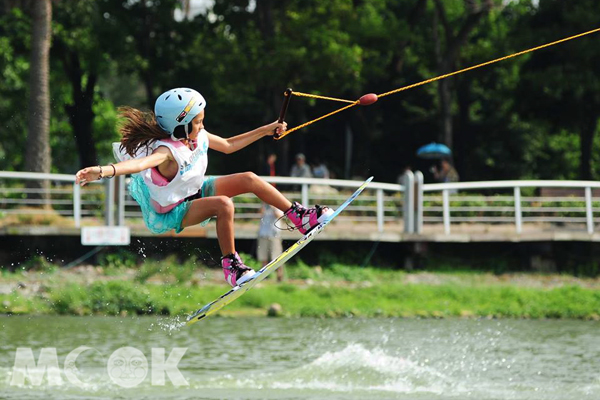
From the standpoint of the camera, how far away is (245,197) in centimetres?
2127

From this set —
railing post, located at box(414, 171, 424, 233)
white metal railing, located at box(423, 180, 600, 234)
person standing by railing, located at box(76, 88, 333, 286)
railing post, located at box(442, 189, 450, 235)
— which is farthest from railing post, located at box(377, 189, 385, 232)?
person standing by railing, located at box(76, 88, 333, 286)

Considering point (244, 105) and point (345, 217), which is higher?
point (244, 105)

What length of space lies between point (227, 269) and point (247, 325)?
7803 mm

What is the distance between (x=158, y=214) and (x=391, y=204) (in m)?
13.3

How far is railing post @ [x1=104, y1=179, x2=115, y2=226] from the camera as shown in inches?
763

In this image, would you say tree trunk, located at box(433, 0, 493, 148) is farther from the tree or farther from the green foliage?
the green foliage

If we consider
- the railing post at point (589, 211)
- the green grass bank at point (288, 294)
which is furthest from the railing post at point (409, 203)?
the railing post at point (589, 211)

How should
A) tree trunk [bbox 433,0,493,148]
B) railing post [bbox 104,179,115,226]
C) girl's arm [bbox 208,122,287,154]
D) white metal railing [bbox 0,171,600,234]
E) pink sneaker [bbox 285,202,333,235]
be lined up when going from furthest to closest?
tree trunk [bbox 433,0,493,148] → white metal railing [bbox 0,171,600,234] → railing post [bbox 104,179,115,226] → girl's arm [bbox 208,122,287,154] → pink sneaker [bbox 285,202,333,235]

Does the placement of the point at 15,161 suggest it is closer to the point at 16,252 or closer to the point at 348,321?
the point at 16,252

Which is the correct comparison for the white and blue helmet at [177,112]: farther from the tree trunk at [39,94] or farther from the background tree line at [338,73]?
the background tree line at [338,73]

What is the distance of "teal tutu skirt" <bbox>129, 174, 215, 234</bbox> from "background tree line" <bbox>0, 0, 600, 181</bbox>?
13.5m

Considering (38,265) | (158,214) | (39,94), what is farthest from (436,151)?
(158,214)

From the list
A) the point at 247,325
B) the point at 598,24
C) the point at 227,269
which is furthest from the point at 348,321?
the point at 598,24

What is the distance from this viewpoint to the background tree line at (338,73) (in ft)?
94.8
